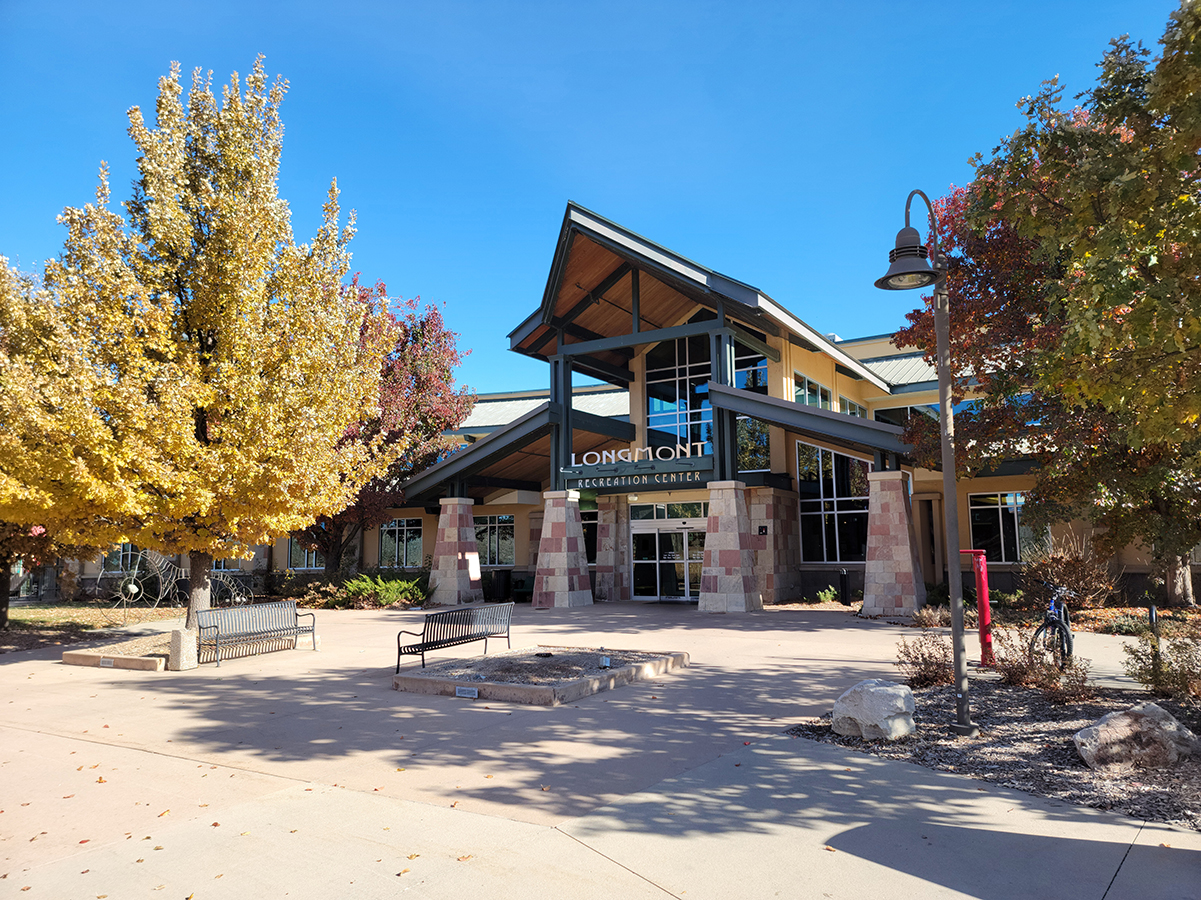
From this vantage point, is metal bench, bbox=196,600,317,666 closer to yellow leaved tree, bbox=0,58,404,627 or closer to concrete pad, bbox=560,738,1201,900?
yellow leaved tree, bbox=0,58,404,627

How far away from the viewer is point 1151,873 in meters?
3.99

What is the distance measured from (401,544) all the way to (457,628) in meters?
18.0

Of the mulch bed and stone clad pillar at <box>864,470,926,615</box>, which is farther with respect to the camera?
stone clad pillar at <box>864,470,926,615</box>

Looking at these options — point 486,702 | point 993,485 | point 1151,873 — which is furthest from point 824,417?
point 1151,873

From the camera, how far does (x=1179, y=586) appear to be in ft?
53.3

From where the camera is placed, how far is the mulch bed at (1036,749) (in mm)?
5117

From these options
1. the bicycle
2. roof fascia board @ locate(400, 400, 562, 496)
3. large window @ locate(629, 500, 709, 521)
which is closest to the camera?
the bicycle

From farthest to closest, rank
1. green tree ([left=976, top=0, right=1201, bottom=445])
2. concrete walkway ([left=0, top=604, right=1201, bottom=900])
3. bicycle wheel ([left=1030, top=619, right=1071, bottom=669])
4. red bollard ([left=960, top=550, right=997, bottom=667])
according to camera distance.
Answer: red bollard ([left=960, top=550, right=997, bottom=667])
bicycle wheel ([left=1030, top=619, right=1071, bottom=669])
green tree ([left=976, top=0, right=1201, bottom=445])
concrete walkway ([left=0, top=604, right=1201, bottom=900])

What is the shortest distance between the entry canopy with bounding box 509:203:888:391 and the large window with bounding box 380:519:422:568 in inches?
358

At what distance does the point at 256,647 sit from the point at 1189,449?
48.3 ft

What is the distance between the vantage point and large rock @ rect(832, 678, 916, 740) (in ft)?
21.9

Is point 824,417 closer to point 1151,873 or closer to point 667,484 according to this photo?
point 667,484

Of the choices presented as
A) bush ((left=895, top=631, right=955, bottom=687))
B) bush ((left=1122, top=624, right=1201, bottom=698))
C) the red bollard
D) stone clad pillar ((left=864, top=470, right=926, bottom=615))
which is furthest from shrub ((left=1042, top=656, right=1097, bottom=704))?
stone clad pillar ((left=864, top=470, right=926, bottom=615))

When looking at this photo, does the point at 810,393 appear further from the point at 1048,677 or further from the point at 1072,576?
the point at 1048,677
